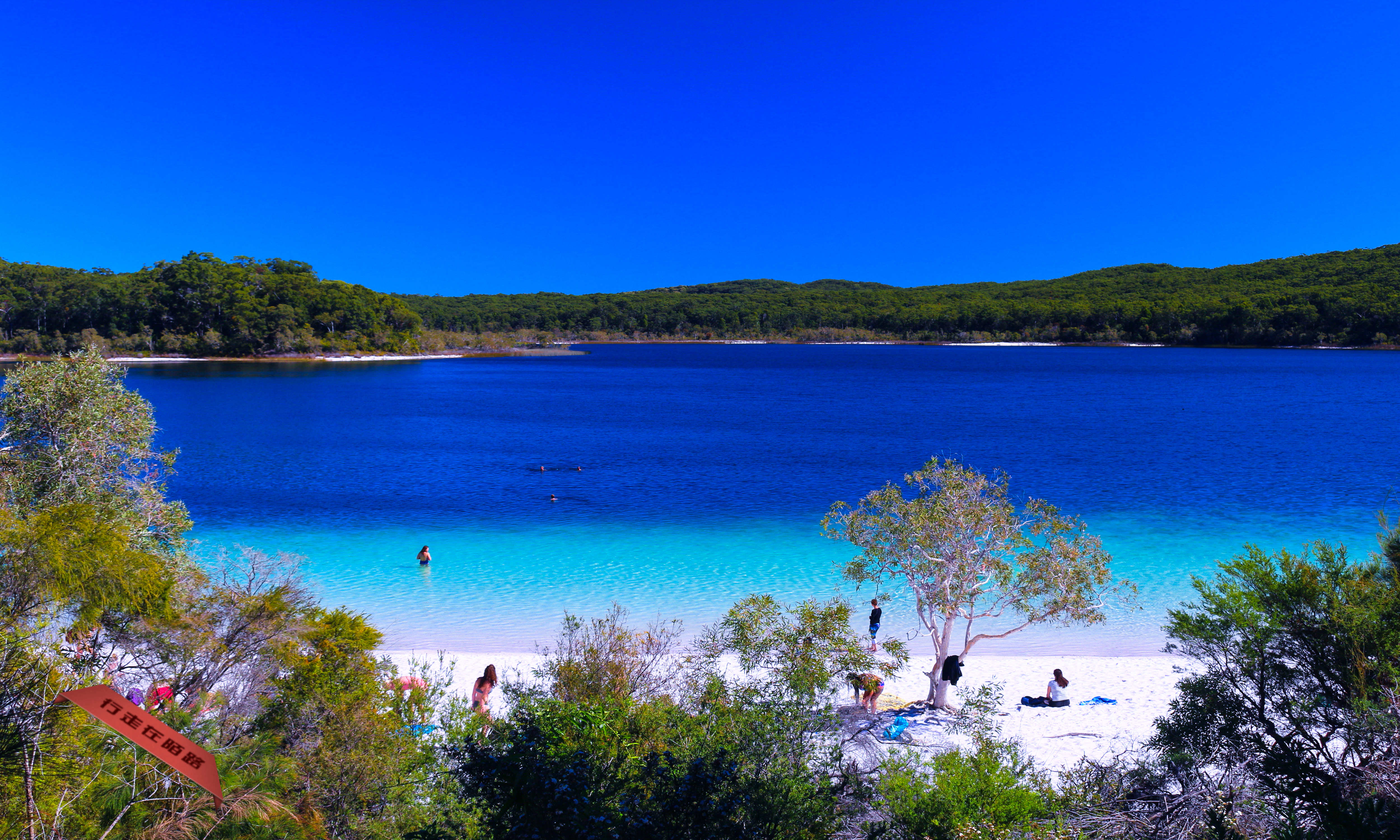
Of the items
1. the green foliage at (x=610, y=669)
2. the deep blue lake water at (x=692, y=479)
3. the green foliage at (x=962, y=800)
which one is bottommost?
the deep blue lake water at (x=692, y=479)

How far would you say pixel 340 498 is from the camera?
2822 cm

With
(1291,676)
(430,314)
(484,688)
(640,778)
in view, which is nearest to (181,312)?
(430,314)

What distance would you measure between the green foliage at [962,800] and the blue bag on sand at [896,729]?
10.3 ft

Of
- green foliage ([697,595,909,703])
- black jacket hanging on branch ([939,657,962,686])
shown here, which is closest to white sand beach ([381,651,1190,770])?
black jacket hanging on branch ([939,657,962,686])

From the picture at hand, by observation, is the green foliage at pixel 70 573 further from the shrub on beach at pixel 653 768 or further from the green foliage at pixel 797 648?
the green foliage at pixel 797 648

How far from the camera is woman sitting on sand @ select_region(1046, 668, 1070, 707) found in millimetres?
11945

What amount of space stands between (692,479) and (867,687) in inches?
848

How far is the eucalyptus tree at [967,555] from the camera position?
11016mm

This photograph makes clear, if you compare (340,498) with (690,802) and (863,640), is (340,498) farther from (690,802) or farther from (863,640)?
(690,802)

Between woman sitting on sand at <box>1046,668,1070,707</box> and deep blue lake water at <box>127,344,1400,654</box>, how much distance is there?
2811 mm

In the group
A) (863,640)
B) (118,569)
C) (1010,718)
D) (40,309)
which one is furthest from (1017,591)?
(40,309)

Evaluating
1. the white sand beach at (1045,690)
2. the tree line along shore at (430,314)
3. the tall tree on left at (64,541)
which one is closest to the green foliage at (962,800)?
the white sand beach at (1045,690)

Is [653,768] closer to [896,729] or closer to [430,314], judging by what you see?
[896,729]

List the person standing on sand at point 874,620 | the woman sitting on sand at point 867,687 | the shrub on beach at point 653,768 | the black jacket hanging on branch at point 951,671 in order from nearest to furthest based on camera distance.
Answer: the shrub on beach at point 653,768
the woman sitting on sand at point 867,687
the black jacket hanging on branch at point 951,671
the person standing on sand at point 874,620
